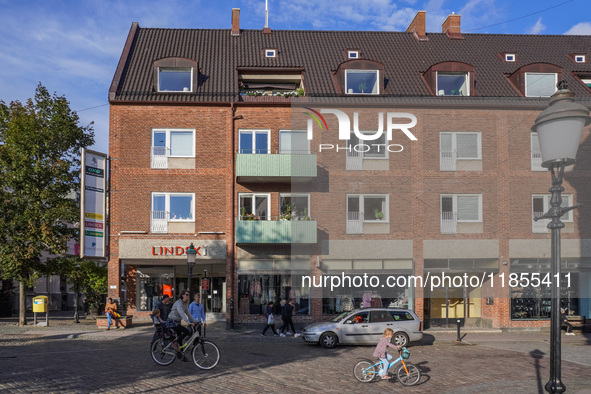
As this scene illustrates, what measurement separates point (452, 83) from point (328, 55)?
681 centimetres

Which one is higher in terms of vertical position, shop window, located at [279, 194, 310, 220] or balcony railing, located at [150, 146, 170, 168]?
balcony railing, located at [150, 146, 170, 168]

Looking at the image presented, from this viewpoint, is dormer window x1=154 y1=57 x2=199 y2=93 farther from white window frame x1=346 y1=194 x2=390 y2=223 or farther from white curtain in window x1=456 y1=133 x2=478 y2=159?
white curtain in window x1=456 y1=133 x2=478 y2=159

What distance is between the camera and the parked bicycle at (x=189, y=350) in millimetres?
14273

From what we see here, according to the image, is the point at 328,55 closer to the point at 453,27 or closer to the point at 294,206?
the point at 453,27

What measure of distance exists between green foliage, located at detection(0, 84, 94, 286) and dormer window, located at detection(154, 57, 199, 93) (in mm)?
4547

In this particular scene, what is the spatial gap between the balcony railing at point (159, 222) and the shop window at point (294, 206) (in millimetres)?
5389

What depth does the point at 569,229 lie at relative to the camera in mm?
9742

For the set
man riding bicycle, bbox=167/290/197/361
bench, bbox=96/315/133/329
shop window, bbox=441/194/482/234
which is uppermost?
shop window, bbox=441/194/482/234

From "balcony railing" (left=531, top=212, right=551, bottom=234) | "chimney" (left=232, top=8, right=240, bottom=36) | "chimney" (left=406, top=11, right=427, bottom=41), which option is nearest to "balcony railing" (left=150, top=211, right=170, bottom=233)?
"chimney" (left=232, top=8, right=240, bottom=36)

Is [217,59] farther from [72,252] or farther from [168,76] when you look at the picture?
[72,252]

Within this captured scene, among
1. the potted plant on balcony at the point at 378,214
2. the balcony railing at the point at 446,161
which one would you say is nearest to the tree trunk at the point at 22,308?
the potted plant on balcony at the point at 378,214

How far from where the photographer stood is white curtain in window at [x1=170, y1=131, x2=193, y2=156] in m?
27.9

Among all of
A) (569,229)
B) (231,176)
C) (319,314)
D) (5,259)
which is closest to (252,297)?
(319,314)

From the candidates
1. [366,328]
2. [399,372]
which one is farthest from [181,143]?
[399,372]
